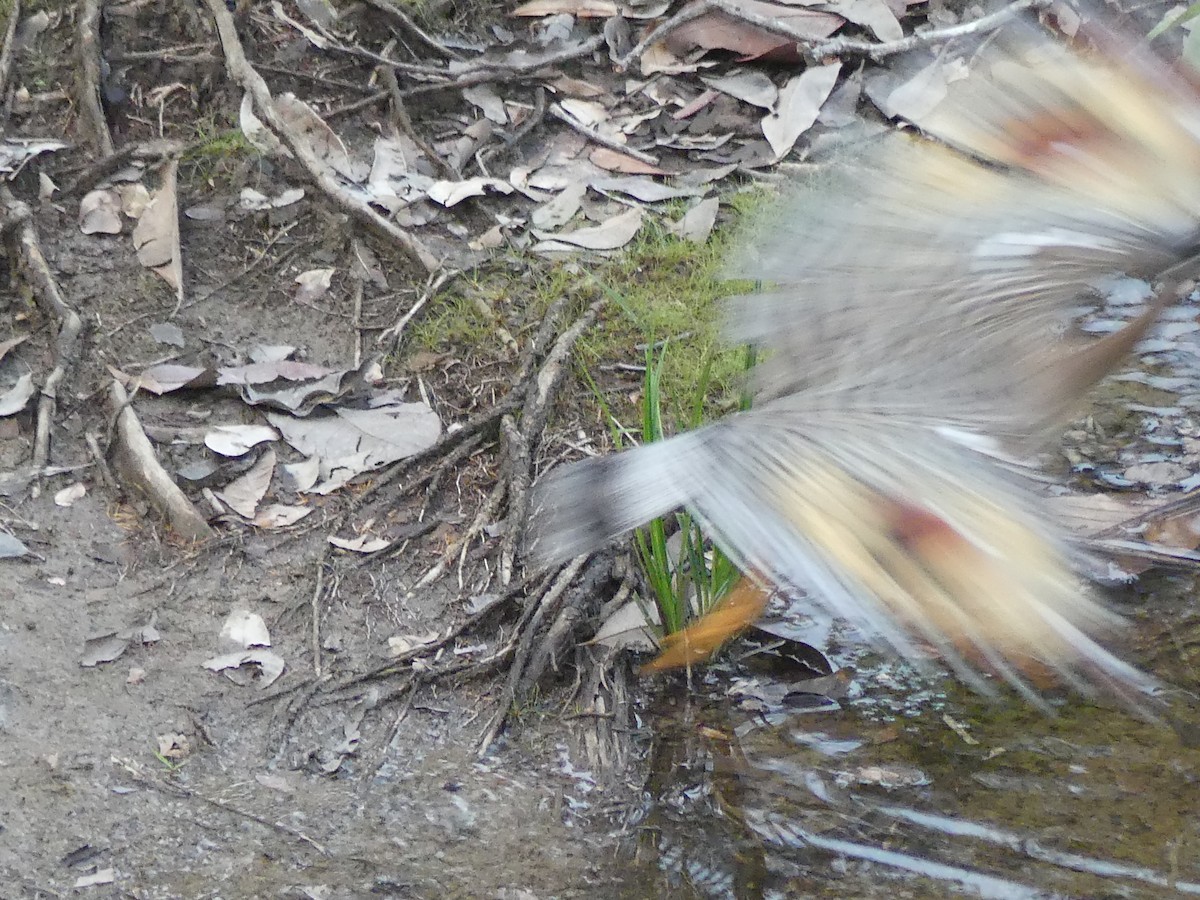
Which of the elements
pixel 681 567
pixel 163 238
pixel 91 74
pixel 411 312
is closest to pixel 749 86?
pixel 411 312

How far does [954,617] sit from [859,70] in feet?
8.63

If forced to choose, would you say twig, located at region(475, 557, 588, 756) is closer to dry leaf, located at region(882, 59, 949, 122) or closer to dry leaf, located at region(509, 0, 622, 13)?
dry leaf, located at region(882, 59, 949, 122)

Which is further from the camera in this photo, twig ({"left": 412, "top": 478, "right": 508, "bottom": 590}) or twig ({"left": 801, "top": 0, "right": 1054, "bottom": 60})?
twig ({"left": 801, "top": 0, "right": 1054, "bottom": 60})

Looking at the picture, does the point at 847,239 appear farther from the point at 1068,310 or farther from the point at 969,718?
the point at 969,718

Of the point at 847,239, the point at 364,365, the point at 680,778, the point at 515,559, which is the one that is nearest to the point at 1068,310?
the point at 847,239

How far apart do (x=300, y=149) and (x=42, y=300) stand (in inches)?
28.5

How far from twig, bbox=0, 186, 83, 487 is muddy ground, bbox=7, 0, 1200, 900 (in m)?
0.03

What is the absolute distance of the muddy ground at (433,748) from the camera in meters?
1.80

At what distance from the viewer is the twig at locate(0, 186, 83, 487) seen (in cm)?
253

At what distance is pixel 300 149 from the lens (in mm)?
3100

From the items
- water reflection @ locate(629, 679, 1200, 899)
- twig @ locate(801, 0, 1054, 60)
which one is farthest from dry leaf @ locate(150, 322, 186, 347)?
twig @ locate(801, 0, 1054, 60)

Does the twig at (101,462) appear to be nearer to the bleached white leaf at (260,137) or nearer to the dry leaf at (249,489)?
the dry leaf at (249,489)

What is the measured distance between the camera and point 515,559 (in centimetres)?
230

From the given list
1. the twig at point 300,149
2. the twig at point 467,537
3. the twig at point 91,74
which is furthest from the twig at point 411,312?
the twig at point 91,74
